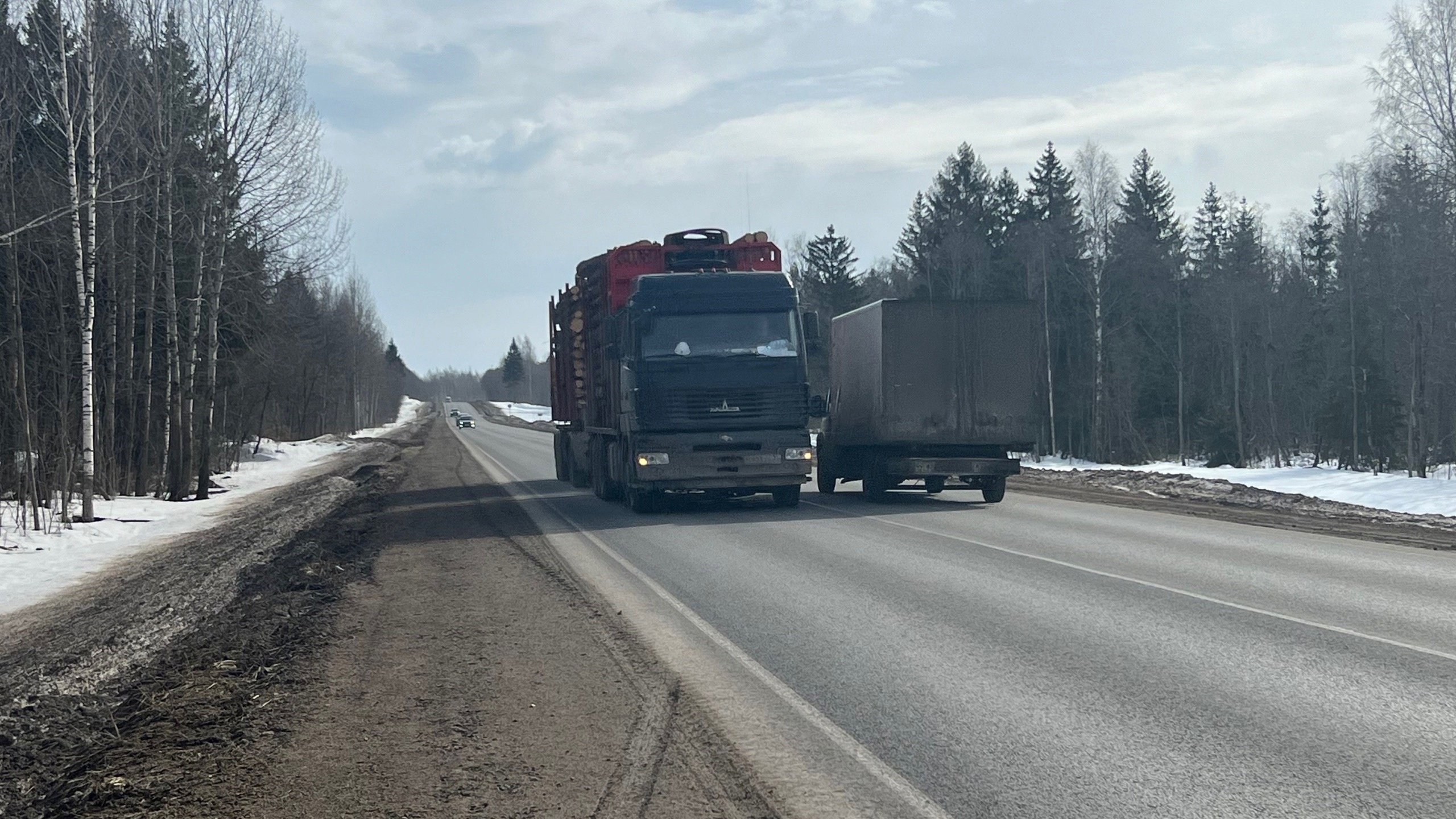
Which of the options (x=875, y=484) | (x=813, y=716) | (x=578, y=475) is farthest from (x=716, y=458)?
(x=813, y=716)

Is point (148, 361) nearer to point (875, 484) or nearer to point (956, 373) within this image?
point (875, 484)

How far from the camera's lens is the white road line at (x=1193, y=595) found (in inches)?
314

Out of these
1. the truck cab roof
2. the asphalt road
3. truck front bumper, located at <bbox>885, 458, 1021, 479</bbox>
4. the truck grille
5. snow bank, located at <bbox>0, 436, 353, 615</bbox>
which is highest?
the truck cab roof

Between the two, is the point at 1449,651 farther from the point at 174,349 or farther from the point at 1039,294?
the point at 1039,294

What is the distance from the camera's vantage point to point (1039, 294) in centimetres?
5681

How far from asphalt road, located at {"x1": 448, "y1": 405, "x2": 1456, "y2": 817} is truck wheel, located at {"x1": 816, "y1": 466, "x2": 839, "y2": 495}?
780 cm

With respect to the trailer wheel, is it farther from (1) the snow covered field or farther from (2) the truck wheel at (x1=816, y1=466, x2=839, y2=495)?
(1) the snow covered field

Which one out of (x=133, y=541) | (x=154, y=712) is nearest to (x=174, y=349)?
(x=133, y=541)

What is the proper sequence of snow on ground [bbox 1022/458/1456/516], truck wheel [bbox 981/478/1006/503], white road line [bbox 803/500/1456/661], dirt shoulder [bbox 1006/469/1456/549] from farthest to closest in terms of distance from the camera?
truck wheel [bbox 981/478/1006/503], snow on ground [bbox 1022/458/1456/516], dirt shoulder [bbox 1006/469/1456/549], white road line [bbox 803/500/1456/661]

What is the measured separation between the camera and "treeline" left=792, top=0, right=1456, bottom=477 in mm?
45219

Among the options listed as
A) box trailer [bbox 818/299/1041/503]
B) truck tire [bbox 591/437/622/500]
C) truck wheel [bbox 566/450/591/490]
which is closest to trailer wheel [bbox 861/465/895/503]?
box trailer [bbox 818/299/1041/503]

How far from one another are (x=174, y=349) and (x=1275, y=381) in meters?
56.5

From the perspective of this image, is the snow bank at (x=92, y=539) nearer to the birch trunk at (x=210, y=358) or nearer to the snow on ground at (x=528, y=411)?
the birch trunk at (x=210, y=358)

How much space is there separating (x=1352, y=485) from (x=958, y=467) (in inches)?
398
